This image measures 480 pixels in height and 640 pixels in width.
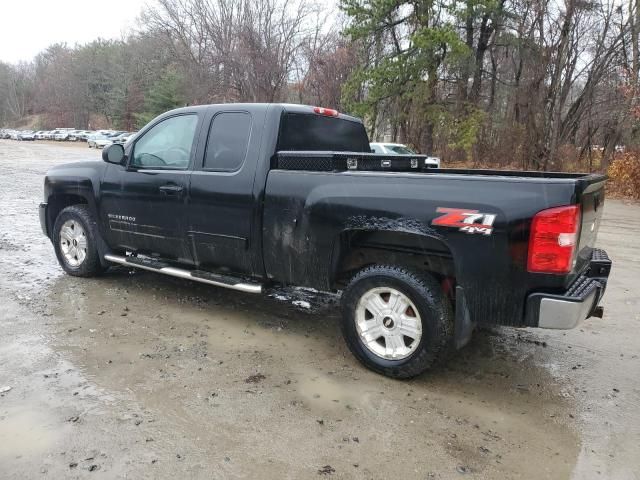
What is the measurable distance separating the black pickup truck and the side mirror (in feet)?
0.04

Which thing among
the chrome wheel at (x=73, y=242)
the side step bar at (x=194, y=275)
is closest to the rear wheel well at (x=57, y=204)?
the chrome wheel at (x=73, y=242)

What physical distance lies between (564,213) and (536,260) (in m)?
0.32

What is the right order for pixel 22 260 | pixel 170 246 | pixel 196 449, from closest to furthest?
1. pixel 196 449
2. pixel 170 246
3. pixel 22 260

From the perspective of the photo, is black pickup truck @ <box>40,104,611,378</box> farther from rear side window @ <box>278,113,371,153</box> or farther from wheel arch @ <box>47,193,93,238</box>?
wheel arch @ <box>47,193,93,238</box>

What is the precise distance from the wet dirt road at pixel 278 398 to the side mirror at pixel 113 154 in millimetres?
1423

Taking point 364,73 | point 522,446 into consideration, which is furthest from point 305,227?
point 364,73

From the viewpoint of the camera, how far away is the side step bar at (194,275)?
4.43 metres

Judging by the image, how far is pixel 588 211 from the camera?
3.40 m

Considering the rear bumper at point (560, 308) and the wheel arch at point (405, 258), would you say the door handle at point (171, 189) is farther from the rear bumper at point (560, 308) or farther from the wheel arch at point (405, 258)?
the rear bumper at point (560, 308)

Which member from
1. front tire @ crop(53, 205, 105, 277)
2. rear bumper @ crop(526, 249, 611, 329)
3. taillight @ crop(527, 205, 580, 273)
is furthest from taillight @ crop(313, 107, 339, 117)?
front tire @ crop(53, 205, 105, 277)

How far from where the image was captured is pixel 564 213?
3043 millimetres

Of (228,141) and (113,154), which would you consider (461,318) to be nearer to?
(228,141)

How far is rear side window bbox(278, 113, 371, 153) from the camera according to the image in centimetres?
450

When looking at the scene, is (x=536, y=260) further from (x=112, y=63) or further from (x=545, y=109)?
(x=112, y=63)
